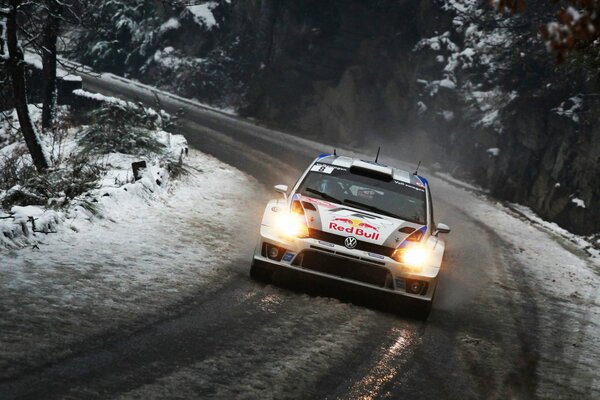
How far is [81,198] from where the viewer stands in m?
10.3

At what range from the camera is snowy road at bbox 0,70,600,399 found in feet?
16.6

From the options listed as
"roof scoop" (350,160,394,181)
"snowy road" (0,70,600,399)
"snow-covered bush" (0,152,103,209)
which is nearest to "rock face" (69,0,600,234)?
"snow-covered bush" (0,152,103,209)

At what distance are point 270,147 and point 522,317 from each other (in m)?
17.1

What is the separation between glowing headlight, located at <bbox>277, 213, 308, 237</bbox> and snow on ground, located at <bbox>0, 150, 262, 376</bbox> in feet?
3.40

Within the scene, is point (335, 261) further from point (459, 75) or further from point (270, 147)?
point (459, 75)

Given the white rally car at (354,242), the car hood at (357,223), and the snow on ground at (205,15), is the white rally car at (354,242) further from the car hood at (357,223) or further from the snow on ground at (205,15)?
the snow on ground at (205,15)

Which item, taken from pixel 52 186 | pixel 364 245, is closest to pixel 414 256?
pixel 364 245

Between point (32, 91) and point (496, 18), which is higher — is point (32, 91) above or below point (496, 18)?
below

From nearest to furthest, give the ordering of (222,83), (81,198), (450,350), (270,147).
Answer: (450,350) → (81,198) → (270,147) → (222,83)

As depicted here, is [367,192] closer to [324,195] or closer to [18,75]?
[324,195]

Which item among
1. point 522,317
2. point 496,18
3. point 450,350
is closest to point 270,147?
point 496,18

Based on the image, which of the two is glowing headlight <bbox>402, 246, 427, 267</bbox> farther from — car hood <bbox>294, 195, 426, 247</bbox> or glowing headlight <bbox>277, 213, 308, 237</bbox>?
glowing headlight <bbox>277, 213, 308, 237</bbox>

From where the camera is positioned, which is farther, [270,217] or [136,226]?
[136,226]

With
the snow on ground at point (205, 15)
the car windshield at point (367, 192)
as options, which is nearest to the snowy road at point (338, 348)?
the car windshield at point (367, 192)
